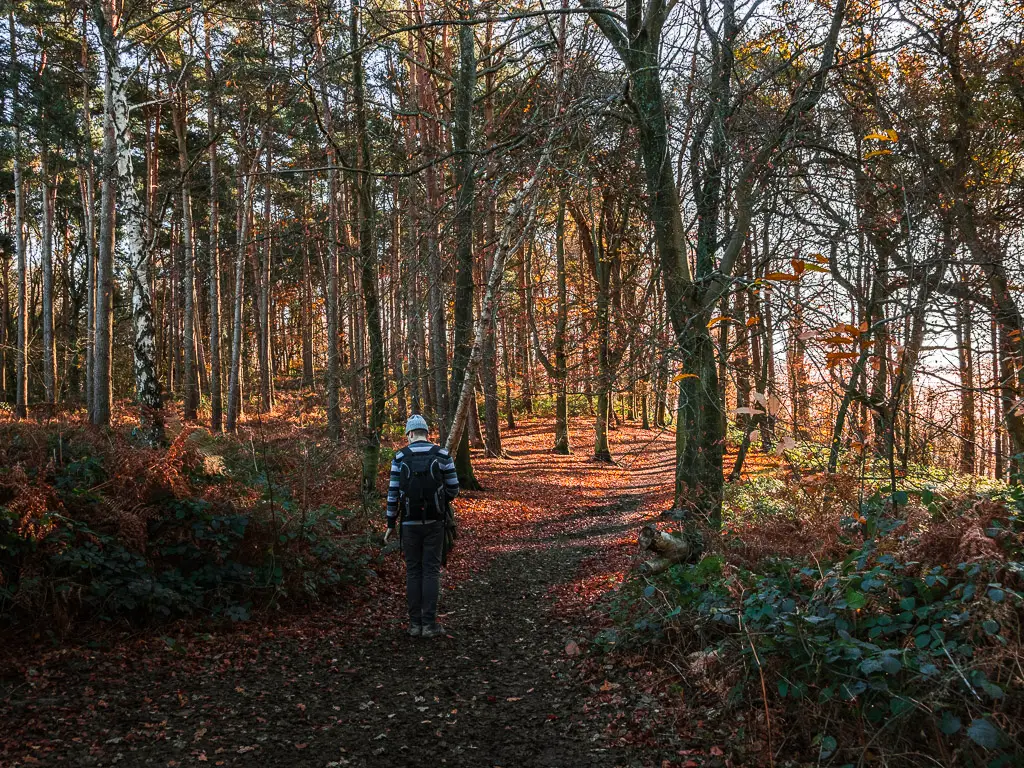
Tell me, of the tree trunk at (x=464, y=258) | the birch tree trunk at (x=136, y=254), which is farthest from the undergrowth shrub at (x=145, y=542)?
the tree trunk at (x=464, y=258)

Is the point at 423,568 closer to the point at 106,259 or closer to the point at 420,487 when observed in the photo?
the point at 420,487

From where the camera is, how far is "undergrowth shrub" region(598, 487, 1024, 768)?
2.95m

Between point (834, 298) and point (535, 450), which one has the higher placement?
point (834, 298)

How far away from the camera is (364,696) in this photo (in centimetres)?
474

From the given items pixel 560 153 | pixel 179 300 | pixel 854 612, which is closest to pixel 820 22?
pixel 560 153

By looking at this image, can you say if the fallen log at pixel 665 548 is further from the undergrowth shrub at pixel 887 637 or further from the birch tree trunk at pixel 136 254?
the birch tree trunk at pixel 136 254

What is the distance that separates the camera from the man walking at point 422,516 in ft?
19.9

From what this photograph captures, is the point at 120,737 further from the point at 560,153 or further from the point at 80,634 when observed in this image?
the point at 560,153

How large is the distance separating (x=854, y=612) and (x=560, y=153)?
522cm

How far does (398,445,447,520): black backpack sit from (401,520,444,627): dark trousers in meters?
0.13

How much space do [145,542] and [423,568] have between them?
2387 millimetres

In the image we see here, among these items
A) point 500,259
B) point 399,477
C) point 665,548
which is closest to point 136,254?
point 500,259

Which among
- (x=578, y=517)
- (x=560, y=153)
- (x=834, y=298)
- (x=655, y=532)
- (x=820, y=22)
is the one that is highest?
(x=820, y=22)

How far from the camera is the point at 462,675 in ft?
17.0
